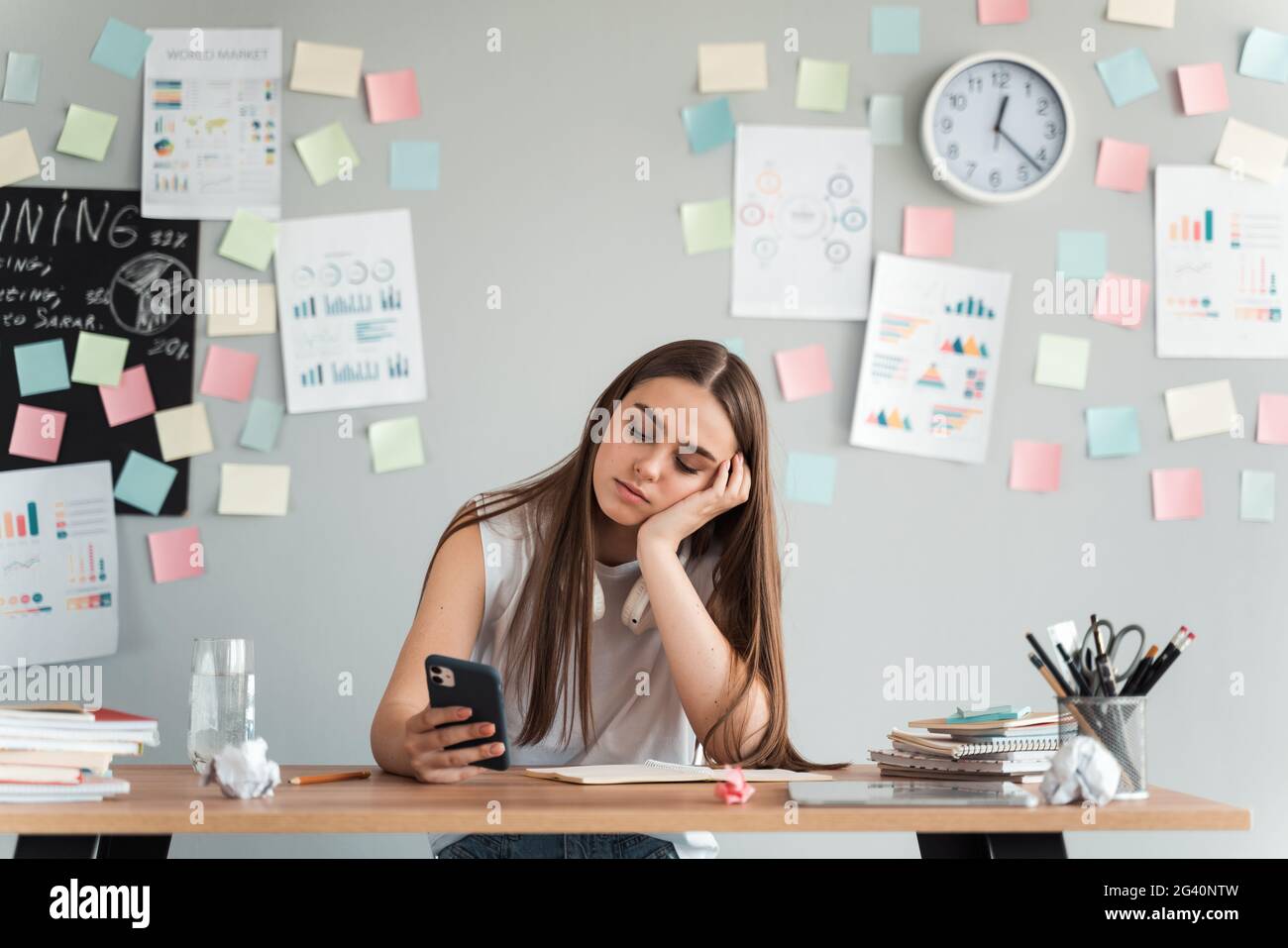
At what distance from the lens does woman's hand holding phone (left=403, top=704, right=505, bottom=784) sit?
50.8 inches

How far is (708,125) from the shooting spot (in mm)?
2600

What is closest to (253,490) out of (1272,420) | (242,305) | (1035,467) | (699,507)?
(242,305)

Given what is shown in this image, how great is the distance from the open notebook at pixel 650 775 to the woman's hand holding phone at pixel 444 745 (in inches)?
3.8

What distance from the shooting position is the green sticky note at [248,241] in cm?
254

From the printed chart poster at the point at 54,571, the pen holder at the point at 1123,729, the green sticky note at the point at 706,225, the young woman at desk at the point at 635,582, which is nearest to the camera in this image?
the pen holder at the point at 1123,729

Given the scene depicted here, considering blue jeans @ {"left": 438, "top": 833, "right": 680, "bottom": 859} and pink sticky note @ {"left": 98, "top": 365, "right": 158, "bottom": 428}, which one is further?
pink sticky note @ {"left": 98, "top": 365, "right": 158, "bottom": 428}

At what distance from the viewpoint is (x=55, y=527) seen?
8.19 feet

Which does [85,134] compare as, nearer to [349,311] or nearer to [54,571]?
[349,311]

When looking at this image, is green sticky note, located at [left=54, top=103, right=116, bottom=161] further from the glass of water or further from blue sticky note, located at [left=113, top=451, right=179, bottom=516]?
the glass of water

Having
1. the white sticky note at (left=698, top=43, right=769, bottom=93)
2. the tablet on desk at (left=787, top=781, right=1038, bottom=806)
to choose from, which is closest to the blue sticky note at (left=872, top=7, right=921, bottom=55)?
the white sticky note at (left=698, top=43, right=769, bottom=93)

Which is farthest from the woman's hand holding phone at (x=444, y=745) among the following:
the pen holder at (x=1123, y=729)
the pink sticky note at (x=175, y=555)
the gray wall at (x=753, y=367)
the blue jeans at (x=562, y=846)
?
the pink sticky note at (x=175, y=555)

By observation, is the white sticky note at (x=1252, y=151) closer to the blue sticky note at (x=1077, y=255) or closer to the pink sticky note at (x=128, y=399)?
the blue sticky note at (x=1077, y=255)

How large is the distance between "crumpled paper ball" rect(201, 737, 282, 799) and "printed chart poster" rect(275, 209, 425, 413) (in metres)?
1.46

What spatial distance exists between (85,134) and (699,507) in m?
1.61
